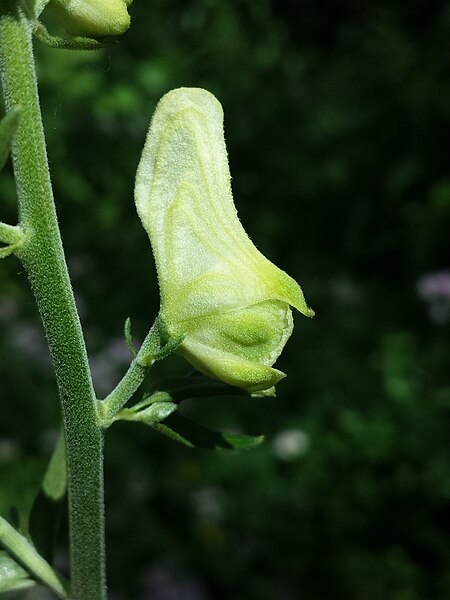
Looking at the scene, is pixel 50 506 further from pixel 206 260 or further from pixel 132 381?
pixel 206 260

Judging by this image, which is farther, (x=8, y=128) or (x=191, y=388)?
(x=191, y=388)

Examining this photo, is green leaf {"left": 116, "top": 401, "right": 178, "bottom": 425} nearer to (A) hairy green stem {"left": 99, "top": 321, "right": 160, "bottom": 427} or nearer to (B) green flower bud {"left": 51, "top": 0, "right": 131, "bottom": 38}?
(A) hairy green stem {"left": 99, "top": 321, "right": 160, "bottom": 427}

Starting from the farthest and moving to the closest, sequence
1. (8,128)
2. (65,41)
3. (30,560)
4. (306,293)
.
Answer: (306,293), (30,560), (65,41), (8,128)

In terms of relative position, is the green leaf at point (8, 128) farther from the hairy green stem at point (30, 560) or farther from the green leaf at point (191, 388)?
the hairy green stem at point (30, 560)

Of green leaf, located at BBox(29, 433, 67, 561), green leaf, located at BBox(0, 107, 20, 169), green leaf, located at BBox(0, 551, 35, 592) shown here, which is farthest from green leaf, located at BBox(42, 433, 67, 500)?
green leaf, located at BBox(0, 107, 20, 169)

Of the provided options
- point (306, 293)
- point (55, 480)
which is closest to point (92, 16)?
point (55, 480)

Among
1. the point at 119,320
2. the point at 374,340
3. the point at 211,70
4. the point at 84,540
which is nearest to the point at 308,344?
the point at 374,340

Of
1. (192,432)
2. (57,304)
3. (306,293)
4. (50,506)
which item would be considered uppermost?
(57,304)
